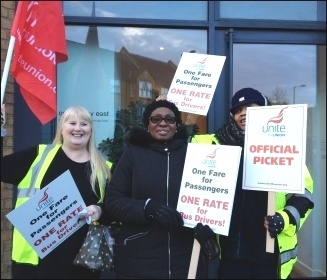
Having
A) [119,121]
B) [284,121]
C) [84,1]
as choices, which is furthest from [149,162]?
[84,1]

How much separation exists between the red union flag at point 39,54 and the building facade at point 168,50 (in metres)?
1.10

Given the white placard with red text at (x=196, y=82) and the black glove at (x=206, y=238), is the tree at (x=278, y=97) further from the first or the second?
Result: the black glove at (x=206, y=238)

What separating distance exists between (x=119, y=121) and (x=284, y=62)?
1.82 metres

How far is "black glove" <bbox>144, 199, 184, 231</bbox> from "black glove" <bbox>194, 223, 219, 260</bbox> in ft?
0.41

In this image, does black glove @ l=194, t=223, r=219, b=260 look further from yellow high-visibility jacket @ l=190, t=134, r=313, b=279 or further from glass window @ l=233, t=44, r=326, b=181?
glass window @ l=233, t=44, r=326, b=181

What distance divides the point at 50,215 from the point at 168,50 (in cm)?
239

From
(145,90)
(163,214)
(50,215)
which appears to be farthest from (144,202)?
(145,90)

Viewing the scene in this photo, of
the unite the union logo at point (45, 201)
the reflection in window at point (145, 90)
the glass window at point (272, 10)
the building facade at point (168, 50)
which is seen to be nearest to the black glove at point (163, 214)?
the unite the union logo at point (45, 201)

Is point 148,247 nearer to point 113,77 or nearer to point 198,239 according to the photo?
point 198,239

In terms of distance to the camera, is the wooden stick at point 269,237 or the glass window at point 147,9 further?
the glass window at point 147,9

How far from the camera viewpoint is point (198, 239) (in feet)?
8.72

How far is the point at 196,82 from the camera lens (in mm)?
3627

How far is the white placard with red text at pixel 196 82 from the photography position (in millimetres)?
3559

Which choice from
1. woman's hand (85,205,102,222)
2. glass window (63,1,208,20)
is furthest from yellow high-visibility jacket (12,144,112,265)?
glass window (63,1,208,20)
